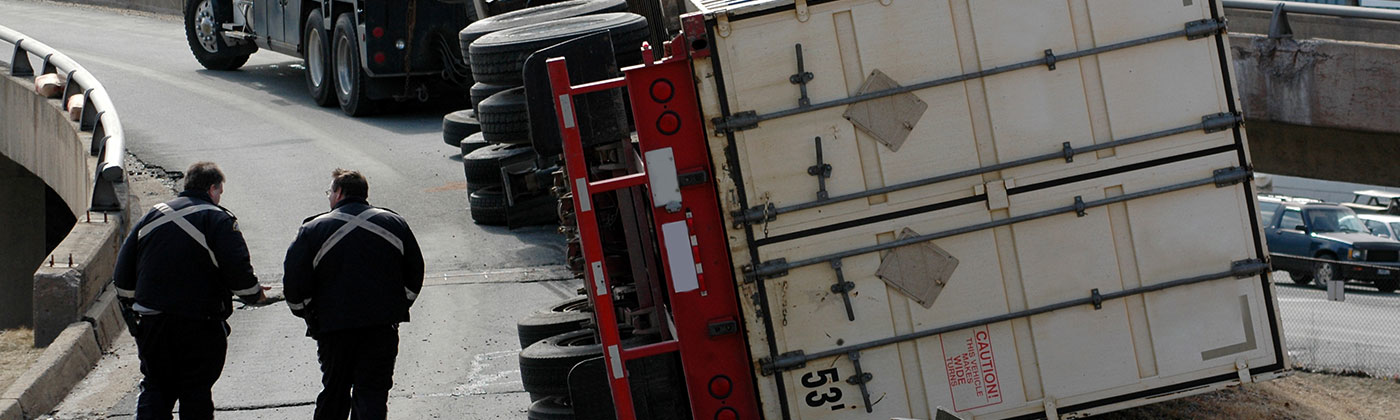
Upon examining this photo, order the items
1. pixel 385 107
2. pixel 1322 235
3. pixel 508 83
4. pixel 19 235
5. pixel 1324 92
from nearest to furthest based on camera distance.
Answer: pixel 508 83, pixel 1324 92, pixel 385 107, pixel 19 235, pixel 1322 235

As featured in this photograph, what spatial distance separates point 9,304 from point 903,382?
1956 centimetres

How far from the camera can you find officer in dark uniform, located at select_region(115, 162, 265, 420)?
6238mm

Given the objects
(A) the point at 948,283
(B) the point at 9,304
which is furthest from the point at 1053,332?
(B) the point at 9,304

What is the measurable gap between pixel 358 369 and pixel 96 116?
27.6ft

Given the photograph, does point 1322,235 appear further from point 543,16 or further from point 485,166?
point 543,16

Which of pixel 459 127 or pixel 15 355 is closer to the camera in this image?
pixel 15 355

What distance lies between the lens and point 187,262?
6.25m

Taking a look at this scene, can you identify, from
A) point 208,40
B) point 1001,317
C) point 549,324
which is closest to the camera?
point 1001,317

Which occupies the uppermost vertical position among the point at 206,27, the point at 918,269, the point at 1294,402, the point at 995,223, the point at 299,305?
the point at 206,27

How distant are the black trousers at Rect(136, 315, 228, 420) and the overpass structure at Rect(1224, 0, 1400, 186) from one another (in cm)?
1024

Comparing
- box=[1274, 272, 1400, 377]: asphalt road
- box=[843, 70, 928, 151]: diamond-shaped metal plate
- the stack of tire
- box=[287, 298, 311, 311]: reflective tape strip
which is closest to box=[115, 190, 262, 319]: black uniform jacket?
box=[287, 298, 311, 311]: reflective tape strip

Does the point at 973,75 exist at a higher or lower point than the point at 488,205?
higher

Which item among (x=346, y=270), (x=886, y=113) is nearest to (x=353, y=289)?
(x=346, y=270)

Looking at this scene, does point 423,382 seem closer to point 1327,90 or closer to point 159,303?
point 159,303
